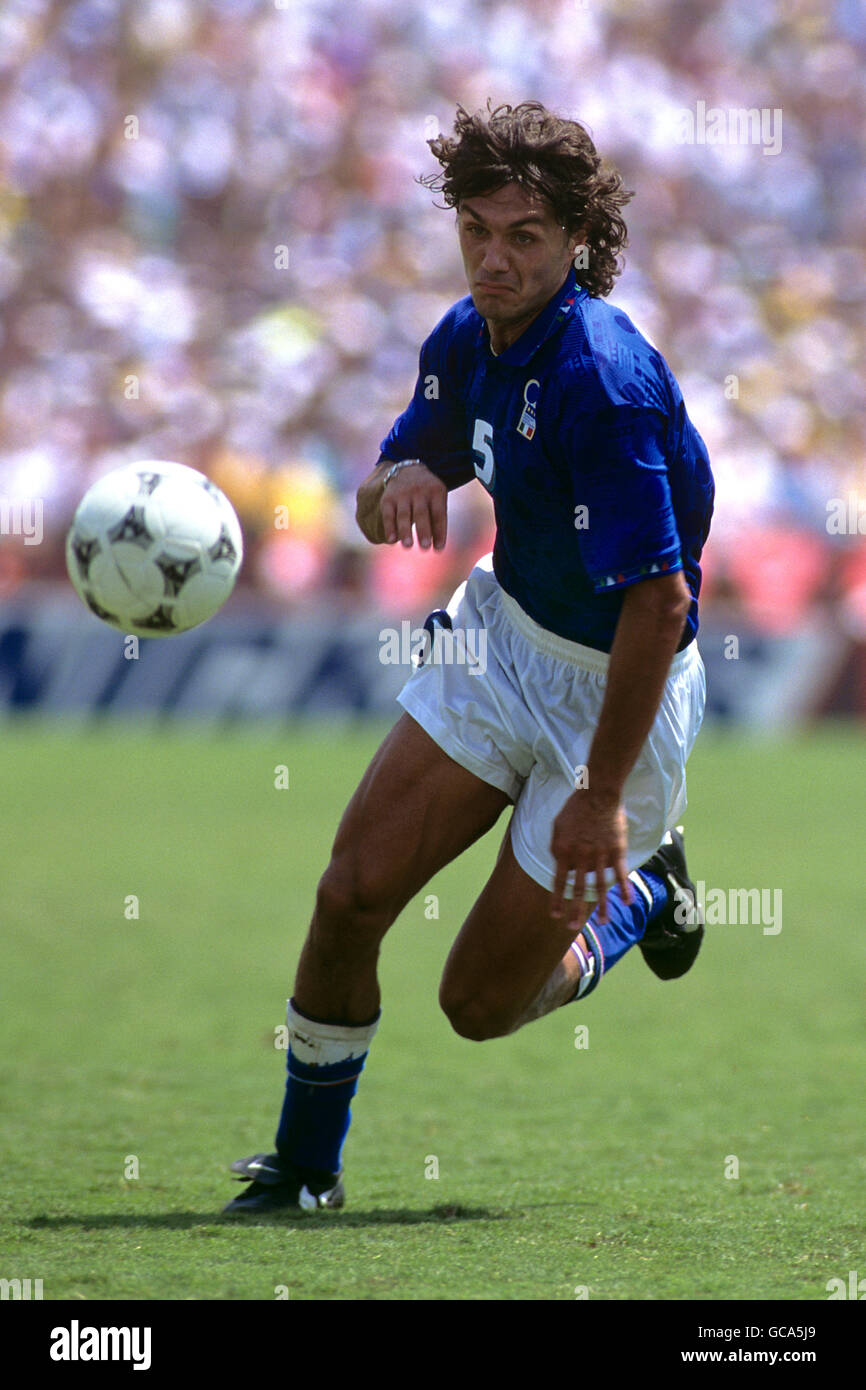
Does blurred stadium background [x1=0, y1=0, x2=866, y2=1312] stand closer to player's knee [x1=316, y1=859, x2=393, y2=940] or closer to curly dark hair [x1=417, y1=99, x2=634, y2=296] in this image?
player's knee [x1=316, y1=859, x2=393, y2=940]

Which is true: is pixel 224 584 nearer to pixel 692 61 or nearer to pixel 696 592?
pixel 696 592

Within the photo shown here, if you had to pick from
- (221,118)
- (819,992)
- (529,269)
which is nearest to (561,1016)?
(819,992)

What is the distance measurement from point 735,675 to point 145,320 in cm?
694

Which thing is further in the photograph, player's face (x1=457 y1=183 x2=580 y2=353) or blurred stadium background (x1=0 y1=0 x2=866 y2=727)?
blurred stadium background (x1=0 y1=0 x2=866 y2=727)

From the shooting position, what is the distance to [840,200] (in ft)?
60.3

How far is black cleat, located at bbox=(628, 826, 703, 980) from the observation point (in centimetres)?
453

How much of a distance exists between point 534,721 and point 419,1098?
1.61 metres

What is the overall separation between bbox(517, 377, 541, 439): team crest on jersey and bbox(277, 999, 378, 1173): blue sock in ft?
4.65

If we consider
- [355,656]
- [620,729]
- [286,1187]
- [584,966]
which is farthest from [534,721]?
[355,656]

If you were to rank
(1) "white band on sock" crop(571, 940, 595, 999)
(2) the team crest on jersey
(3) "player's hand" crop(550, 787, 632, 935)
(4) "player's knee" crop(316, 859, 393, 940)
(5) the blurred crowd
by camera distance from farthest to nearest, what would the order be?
(5) the blurred crowd → (1) "white band on sock" crop(571, 940, 595, 999) → (4) "player's knee" crop(316, 859, 393, 940) → (2) the team crest on jersey → (3) "player's hand" crop(550, 787, 632, 935)

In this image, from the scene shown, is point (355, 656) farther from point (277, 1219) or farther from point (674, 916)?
point (277, 1219)

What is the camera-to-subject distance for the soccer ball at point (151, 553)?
13.1 ft

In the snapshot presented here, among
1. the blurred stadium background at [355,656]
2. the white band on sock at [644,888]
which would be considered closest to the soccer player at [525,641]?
the white band on sock at [644,888]

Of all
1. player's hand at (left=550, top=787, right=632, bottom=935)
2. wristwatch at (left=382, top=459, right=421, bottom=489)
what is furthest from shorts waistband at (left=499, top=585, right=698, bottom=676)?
player's hand at (left=550, top=787, right=632, bottom=935)
